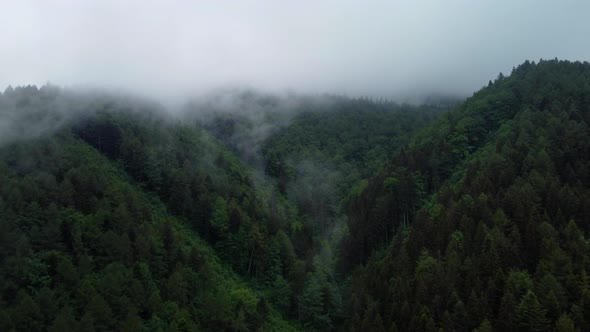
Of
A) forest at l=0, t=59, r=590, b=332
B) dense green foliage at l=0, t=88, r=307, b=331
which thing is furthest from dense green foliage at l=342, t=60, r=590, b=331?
dense green foliage at l=0, t=88, r=307, b=331

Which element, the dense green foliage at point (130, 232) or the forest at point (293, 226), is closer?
the forest at point (293, 226)

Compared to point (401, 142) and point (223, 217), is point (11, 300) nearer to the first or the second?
point (223, 217)

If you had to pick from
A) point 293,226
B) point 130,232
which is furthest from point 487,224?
point 130,232

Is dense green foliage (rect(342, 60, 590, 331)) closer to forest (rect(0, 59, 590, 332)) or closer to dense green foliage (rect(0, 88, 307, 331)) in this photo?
forest (rect(0, 59, 590, 332))

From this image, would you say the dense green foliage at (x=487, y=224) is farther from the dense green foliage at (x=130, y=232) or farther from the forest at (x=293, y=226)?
the dense green foliage at (x=130, y=232)

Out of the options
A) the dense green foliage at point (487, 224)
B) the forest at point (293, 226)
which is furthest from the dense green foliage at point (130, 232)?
the dense green foliage at point (487, 224)
